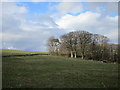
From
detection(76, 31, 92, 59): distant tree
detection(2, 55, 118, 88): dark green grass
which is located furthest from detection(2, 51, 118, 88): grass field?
detection(76, 31, 92, 59): distant tree

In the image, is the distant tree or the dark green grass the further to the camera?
the distant tree

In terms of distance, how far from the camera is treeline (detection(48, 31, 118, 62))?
5375 centimetres

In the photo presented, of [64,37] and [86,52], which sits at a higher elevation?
[64,37]

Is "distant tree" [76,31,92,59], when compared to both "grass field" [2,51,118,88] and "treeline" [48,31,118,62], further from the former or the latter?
"grass field" [2,51,118,88]

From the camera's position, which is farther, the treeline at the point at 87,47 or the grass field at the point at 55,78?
the treeline at the point at 87,47

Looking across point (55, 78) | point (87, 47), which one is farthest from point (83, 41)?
point (55, 78)

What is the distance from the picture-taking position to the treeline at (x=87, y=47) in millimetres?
53750

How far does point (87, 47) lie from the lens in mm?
53594

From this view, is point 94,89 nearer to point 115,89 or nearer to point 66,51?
point 115,89

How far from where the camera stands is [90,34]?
56.0 metres

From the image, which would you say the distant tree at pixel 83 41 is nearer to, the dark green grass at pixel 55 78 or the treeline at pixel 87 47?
the treeline at pixel 87 47

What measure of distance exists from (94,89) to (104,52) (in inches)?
1912

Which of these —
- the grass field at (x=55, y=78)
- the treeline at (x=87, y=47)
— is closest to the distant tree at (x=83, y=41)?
the treeline at (x=87, y=47)

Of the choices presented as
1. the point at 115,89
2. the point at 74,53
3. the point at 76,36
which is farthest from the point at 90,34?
Answer: the point at 115,89
